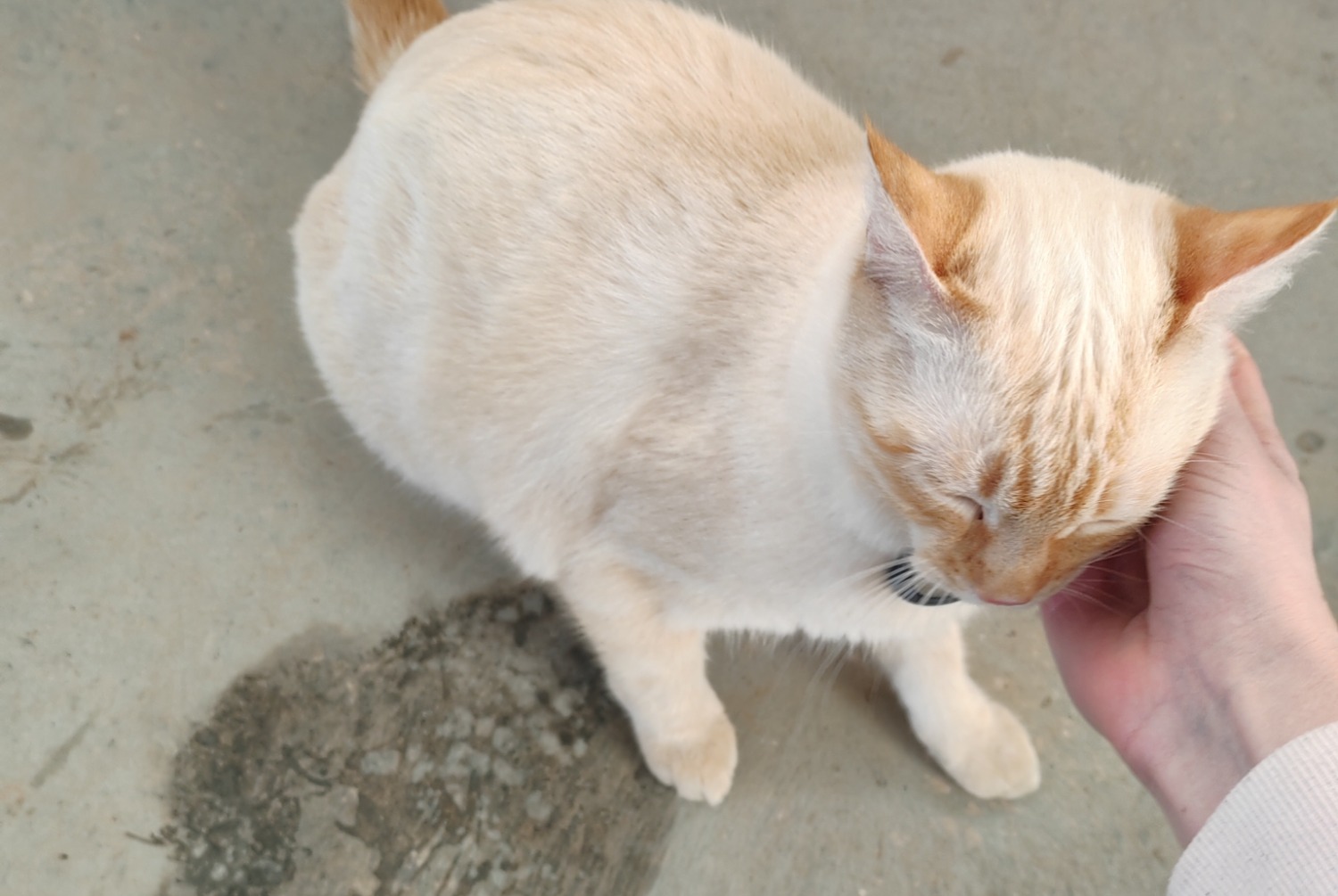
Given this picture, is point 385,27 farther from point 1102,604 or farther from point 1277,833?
point 1277,833

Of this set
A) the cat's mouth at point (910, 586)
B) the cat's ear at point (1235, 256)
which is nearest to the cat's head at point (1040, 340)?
the cat's ear at point (1235, 256)

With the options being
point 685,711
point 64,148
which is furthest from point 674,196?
point 64,148

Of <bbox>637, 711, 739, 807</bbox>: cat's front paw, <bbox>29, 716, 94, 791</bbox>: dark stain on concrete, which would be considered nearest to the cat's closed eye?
<bbox>637, 711, 739, 807</bbox>: cat's front paw

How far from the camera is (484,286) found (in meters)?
1.26

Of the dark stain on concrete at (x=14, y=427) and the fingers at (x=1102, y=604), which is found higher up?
the fingers at (x=1102, y=604)

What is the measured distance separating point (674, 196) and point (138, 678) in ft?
3.96

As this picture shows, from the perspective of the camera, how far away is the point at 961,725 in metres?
1.49

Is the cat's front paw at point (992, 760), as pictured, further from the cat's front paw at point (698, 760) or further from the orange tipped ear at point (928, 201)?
the orange tipped ear at point (928, 201)

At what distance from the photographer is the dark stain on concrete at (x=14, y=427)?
1.68 meters

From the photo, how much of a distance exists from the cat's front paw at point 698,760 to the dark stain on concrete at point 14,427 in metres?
1.26

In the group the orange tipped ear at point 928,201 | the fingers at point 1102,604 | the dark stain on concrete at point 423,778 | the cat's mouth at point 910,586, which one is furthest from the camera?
the dark stain on concrete at point 423,778

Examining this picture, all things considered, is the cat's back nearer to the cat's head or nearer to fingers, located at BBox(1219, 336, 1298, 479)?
the cat's head

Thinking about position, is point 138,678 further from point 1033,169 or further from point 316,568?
point 1033,169

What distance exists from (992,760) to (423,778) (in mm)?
944
